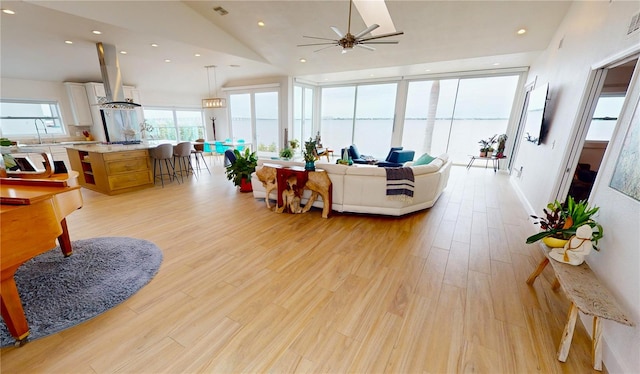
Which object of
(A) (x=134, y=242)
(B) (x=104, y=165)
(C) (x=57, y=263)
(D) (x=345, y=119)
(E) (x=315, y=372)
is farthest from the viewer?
(D) (x=345, y=119)

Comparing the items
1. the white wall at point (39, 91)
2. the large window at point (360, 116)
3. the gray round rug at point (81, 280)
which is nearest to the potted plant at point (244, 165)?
the gray round rug at point (81, 280)

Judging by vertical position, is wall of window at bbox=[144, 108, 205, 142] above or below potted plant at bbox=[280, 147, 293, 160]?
above

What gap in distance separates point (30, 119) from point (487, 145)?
12451 millimetres

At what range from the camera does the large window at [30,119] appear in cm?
555

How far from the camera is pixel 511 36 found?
15.0ft

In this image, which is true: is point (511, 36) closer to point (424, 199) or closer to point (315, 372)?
point (424, 199)

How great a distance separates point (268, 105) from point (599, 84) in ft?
26.2

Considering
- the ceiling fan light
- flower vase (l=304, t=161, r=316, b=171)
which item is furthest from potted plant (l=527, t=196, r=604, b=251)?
the ceiling fan light

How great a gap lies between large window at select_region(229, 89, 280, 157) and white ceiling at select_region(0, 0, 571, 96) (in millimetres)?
1726

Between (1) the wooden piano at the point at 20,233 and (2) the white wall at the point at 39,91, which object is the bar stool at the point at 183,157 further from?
(1) the wooden piano at the point at 20,233

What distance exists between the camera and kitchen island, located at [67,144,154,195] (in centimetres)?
438

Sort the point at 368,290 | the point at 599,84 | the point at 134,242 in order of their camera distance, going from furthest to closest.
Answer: the point at 134,242
the point at 599,84
the point at 368,290

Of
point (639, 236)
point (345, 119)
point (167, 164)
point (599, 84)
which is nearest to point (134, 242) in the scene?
point (167, 164)

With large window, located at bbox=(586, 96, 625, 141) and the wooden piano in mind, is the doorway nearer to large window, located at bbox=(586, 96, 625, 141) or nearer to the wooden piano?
large window, located at bbox=(586, 96, 625, 141)
